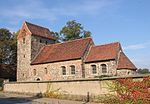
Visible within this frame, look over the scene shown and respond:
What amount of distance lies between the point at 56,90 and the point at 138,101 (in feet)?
59.7

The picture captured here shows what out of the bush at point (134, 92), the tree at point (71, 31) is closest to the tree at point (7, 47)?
the tree at point (71, 31)

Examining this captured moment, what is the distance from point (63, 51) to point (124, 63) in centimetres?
1147

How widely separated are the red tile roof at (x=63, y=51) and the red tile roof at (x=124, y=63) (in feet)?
20.2

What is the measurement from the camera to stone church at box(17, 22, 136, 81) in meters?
37.3

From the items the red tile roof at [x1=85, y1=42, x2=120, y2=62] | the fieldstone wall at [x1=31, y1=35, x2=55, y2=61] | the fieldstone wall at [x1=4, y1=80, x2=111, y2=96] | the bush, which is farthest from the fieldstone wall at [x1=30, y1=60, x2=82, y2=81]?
the bush

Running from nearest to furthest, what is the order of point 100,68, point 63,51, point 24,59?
point 100,68 → point 63,51 → point 24,59

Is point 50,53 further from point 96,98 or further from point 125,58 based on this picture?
point 96,98

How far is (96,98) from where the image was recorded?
1009 inches

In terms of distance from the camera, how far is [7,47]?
63219mm

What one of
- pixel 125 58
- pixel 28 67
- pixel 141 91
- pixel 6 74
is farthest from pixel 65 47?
pixel 141 91

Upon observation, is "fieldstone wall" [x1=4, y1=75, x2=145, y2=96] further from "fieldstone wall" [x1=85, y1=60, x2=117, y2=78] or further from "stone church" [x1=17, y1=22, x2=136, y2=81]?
"fieldstone wall" [x1=85, y1=60, x2=117, y2=78]

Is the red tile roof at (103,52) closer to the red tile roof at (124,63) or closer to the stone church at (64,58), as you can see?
the stone church at (64,58)

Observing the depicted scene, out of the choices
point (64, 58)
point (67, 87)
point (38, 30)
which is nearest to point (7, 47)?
point (38, 30)

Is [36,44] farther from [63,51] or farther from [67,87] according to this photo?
[67,87]
